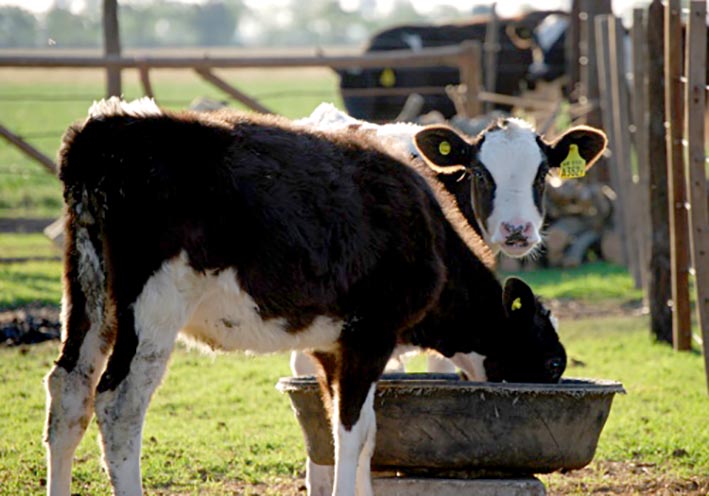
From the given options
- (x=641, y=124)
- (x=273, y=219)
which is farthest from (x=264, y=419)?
(x=641, y=124)

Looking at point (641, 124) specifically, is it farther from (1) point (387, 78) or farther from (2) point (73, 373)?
A: (1) point (387, 78)

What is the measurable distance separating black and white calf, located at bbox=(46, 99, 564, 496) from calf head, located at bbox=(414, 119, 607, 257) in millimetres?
1930

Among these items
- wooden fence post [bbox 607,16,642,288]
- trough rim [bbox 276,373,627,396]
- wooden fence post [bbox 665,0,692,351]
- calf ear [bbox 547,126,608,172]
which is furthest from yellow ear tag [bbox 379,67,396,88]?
trough rim [bbox 276,373,627,396]

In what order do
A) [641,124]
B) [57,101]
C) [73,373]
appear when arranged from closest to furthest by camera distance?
[73,373], [641,124], [57,101]

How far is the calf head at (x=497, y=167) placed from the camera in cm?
877

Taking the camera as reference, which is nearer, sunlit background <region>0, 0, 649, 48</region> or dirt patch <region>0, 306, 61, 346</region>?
dirt patch <region>0, 306, 61, 346</region>

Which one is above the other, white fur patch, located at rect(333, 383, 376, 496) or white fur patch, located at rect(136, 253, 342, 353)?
white fur patch, located at rect(136, 253, 342, 353)

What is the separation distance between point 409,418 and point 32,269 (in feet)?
33.8

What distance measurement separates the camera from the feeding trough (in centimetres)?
651

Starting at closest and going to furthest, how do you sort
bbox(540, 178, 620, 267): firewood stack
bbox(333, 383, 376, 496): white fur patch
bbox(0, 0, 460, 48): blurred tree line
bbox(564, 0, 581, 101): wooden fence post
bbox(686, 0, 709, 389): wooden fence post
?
bbox(333, 383, 376, 496): white fur patch → bbox(686, 0, 709, 389): wooden fence post → bbox(540, 178, 620, 267): firewood stack → bbox(564, 0, 581, 101): wooden fence post → bbox(0, 0, 460, 48): blurred tree line

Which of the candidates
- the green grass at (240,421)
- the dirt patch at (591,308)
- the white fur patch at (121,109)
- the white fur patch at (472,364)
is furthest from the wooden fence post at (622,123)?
the white fur patch at (121,109)

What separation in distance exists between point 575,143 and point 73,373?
4.51 metres

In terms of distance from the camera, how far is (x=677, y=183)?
36.7ft

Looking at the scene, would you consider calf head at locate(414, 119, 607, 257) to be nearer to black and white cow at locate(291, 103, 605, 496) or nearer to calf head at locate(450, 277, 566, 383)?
black and white cow at locate(291, 103, 605, 496)
